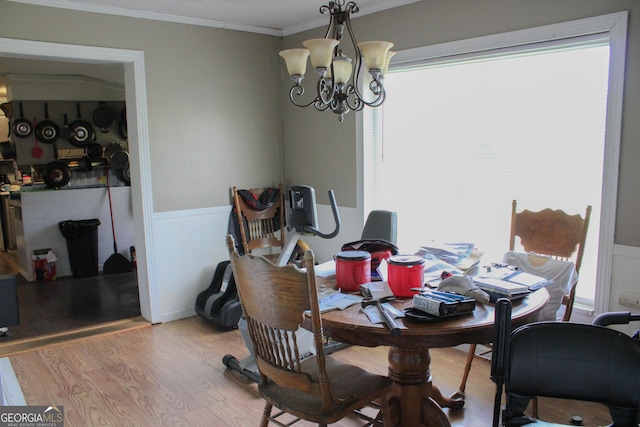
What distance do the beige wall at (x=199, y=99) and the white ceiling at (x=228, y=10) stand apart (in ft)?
0.20

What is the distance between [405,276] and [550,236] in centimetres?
120

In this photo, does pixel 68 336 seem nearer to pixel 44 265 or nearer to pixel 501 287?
pixel 44 265

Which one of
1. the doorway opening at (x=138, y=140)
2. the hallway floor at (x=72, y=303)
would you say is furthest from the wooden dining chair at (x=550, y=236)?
the hallway floor at (x=72, y=303)

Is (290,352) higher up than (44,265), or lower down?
higher up

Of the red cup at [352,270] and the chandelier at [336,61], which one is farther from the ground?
the chandelier at [336,61]

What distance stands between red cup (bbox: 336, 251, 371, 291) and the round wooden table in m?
0.23

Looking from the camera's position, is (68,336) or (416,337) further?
(68,336)

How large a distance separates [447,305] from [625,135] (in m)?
1.52

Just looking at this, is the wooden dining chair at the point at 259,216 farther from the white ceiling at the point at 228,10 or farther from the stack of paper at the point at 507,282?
the stack of paper at the point at 507,282

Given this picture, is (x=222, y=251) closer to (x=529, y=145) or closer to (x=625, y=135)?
(x=529, y=145)

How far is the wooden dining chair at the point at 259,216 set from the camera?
14.6ft

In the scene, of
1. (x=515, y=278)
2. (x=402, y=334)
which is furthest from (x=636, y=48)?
(x=402, y=334)

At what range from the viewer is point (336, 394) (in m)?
1.97

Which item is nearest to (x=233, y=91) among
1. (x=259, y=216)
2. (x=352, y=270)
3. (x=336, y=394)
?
(x=259, y=216)
